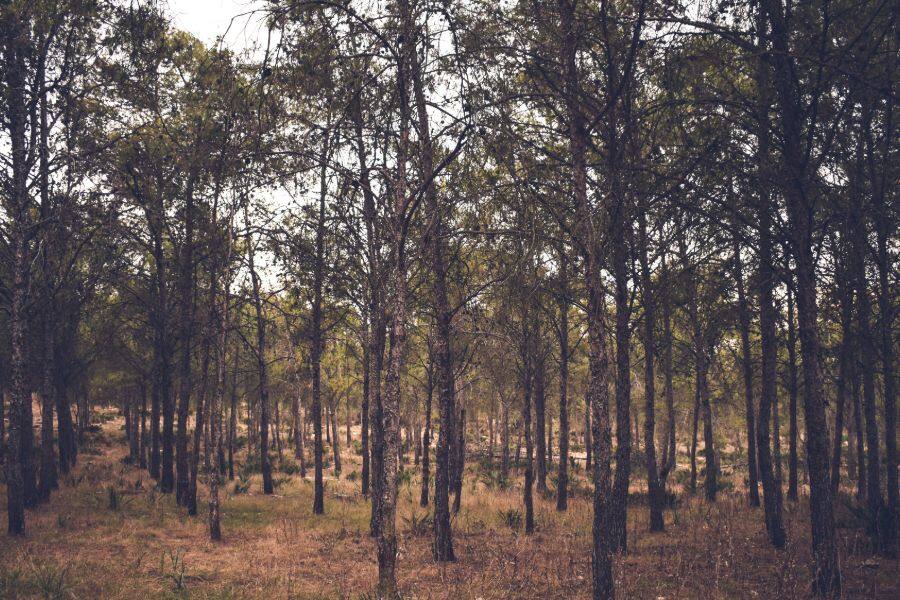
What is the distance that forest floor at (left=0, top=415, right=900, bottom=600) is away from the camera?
808cm

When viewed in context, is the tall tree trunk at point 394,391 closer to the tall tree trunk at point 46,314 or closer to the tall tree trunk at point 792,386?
the tall tree trunk at point 792,386

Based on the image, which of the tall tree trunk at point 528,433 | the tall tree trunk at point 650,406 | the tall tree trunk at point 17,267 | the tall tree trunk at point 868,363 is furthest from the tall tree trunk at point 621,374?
the tall tree trunk at point 17,267

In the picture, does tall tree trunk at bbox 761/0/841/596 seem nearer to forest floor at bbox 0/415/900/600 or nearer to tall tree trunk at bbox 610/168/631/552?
forest floor at bbox 0/415/900/600

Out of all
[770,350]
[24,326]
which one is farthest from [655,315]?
[24,326]

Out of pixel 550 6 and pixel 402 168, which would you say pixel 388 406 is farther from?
pixel 550 6

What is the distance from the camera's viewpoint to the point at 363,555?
10992 millimetres

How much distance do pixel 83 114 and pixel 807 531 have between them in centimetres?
1952

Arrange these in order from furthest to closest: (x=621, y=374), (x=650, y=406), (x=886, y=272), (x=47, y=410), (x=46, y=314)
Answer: (x=46, y=314)
(x=47, y=410)
(x=650, y=406)
(x=886, y=272)
(x=621, y=374)

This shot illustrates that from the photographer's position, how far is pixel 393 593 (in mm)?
6531

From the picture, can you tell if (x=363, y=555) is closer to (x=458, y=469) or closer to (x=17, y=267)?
(x=458, y=469)

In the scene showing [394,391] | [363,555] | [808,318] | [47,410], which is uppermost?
[808,318]

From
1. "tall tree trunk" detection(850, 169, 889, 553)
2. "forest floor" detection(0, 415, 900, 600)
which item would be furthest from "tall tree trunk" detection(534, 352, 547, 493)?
"tall tree trunk" detection(850, 169, 889, 553)

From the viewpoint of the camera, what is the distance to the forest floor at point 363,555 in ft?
26.5

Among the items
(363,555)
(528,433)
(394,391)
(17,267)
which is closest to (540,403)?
(528,433)
